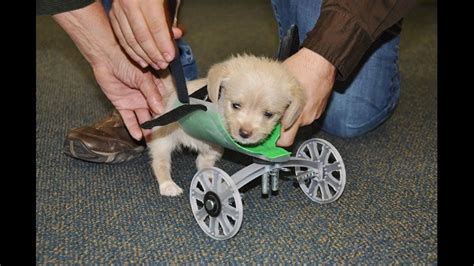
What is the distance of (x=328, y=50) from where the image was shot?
1.69m

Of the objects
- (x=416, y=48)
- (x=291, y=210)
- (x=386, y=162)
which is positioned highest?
(x=291, y=210)

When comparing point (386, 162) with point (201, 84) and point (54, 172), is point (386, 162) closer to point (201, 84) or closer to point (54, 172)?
point (201, 84)

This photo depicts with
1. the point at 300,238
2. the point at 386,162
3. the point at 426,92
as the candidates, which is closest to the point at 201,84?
the point at 300,238

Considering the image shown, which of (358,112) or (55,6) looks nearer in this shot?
(55,6)

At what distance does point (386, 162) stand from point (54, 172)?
4.31 feet

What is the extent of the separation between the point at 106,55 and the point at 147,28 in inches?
14.5

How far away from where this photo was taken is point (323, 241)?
1573mm

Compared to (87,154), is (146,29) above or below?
above

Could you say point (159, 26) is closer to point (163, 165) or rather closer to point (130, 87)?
point (130, 87)

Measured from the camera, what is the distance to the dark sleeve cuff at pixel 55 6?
178cm

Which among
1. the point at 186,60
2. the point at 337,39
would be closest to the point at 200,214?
the point at 337,39

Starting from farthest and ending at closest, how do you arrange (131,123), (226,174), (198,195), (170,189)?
(131,123) → (170,189) → (198,195) → (226,174)

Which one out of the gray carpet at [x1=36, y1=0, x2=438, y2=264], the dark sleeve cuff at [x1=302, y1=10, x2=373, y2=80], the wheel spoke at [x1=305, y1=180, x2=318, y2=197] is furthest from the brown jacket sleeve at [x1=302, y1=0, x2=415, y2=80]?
the gray carpet at [x1=36, y1=0, x2=438, y2=264]

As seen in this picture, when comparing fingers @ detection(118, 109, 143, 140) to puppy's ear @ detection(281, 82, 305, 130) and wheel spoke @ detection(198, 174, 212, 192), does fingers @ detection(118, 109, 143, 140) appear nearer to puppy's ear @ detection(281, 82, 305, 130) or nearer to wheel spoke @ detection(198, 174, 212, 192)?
wheel spoke @ detection(198, 174, 212, 192)
